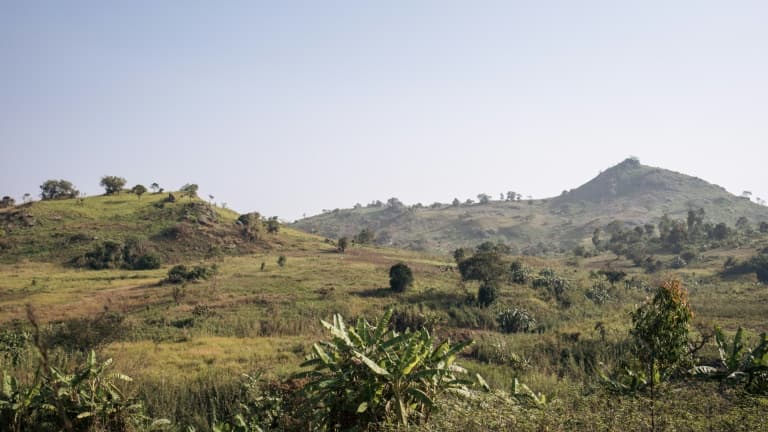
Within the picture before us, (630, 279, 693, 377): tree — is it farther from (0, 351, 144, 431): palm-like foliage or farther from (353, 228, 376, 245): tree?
(353, 228, 376, 245): tree

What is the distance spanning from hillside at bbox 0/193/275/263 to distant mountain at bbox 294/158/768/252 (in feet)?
170

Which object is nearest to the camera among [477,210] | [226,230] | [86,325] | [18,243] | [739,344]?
[739,344]

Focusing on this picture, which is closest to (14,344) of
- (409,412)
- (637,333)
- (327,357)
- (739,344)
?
(327,357)

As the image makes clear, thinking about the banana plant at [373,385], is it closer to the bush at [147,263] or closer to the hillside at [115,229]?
the bush at [147,263]

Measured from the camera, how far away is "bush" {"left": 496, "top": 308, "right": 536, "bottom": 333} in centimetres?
2169

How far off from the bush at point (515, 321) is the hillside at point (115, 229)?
125 feet

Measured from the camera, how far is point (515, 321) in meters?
22.2

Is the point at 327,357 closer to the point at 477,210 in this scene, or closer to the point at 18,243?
the point at 18,243

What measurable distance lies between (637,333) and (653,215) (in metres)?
150

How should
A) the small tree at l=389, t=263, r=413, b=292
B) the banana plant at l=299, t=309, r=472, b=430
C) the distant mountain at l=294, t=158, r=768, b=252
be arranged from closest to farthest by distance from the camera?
1. the banana plant at l=299, t=309, r=472, b=430
2. the small tree at l=389, t=263, r=413, b=292
3. the distant mountain at l=294, t=158, r=768, b=252

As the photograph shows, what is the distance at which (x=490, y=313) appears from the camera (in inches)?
941

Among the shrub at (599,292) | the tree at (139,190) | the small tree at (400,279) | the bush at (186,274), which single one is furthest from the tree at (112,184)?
the shrub at (599,292)

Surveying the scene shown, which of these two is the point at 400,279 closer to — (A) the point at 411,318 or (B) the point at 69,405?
(A) the point at 411,318

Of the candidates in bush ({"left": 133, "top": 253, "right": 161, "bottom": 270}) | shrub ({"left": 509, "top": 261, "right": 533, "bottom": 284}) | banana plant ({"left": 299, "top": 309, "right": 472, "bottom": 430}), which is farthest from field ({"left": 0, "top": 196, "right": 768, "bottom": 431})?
bush ({"left": 133, "top": 253, "right": 161, "bottom": 270})
